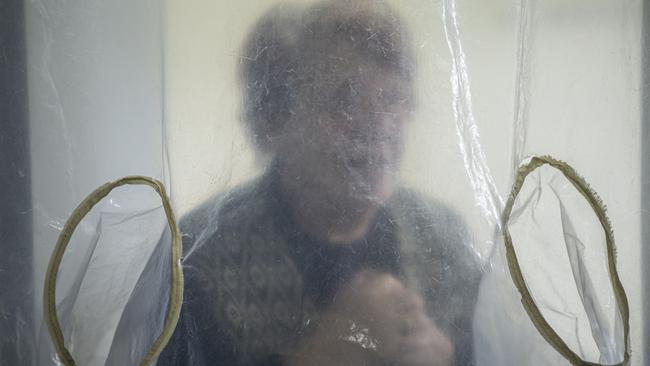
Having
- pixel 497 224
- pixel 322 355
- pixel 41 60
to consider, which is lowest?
pixel 322 355

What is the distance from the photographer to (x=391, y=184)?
1.57ft

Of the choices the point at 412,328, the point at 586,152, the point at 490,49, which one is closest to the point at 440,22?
the point at 490,49

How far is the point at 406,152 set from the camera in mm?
475

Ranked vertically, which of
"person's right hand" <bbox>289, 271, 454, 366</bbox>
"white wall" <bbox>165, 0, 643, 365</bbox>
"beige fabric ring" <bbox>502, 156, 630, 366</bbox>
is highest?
"white wall" <bbox>165, 0, 643, 365</bbox>

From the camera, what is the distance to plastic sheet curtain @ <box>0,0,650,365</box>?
0.47 metres

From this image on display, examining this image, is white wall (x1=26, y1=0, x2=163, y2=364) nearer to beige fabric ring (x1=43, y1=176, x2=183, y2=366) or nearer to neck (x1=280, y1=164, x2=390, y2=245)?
beige fabric ring (x1=43, y1=176, x2=183, y2=366)

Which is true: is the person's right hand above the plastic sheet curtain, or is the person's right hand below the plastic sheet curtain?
below

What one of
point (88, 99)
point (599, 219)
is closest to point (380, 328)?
point (599, 219)

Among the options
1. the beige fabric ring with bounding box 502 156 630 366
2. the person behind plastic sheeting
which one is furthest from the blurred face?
the beige fabric ring with bounding box 502 156 630 366

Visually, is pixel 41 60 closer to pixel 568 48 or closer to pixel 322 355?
pixel 322 355

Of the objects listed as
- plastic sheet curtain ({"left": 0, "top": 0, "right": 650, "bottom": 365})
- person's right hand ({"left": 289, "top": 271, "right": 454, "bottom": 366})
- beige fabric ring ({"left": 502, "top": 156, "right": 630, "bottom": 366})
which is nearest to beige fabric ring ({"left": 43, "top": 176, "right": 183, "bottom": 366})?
plastic sheet curtain ({"left": 0, "top": 0, "right": 650, "bottom": 365})

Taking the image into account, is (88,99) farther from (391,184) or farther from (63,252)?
(391,184)

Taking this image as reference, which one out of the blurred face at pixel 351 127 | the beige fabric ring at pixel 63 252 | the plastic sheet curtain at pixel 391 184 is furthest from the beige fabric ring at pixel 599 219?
the beige fabric ring at pixel 63 252

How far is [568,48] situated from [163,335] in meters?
0.44
